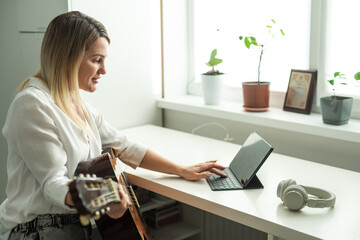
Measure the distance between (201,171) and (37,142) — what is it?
0.63 m

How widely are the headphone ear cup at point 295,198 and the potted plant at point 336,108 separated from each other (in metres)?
0.63

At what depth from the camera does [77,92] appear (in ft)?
4.99

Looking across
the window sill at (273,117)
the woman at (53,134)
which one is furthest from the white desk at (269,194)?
the woman at (53,134)

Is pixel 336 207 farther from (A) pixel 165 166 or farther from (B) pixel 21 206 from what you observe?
(B) pixel 21 206

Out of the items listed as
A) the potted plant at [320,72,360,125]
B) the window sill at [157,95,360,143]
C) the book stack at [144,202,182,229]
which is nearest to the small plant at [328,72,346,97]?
the potted plant at [320,72,360,125]

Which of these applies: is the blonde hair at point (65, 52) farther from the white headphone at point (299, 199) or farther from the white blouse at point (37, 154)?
the white headphone at point (299, 199)

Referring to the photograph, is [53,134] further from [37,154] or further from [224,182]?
[224,182]

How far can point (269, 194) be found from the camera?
1486 mm

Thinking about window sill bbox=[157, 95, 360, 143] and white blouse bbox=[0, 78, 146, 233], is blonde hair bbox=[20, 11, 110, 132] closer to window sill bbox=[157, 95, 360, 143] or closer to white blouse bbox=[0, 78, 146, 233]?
white blouse bbox=[0, 78, 146, 233]

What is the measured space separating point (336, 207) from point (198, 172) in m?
0.51

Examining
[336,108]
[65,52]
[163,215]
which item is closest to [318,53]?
[336,108]

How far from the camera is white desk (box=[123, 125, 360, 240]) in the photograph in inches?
49.2

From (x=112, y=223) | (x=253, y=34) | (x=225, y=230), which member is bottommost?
(x=225, y=230)

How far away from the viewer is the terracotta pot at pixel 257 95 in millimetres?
2158
